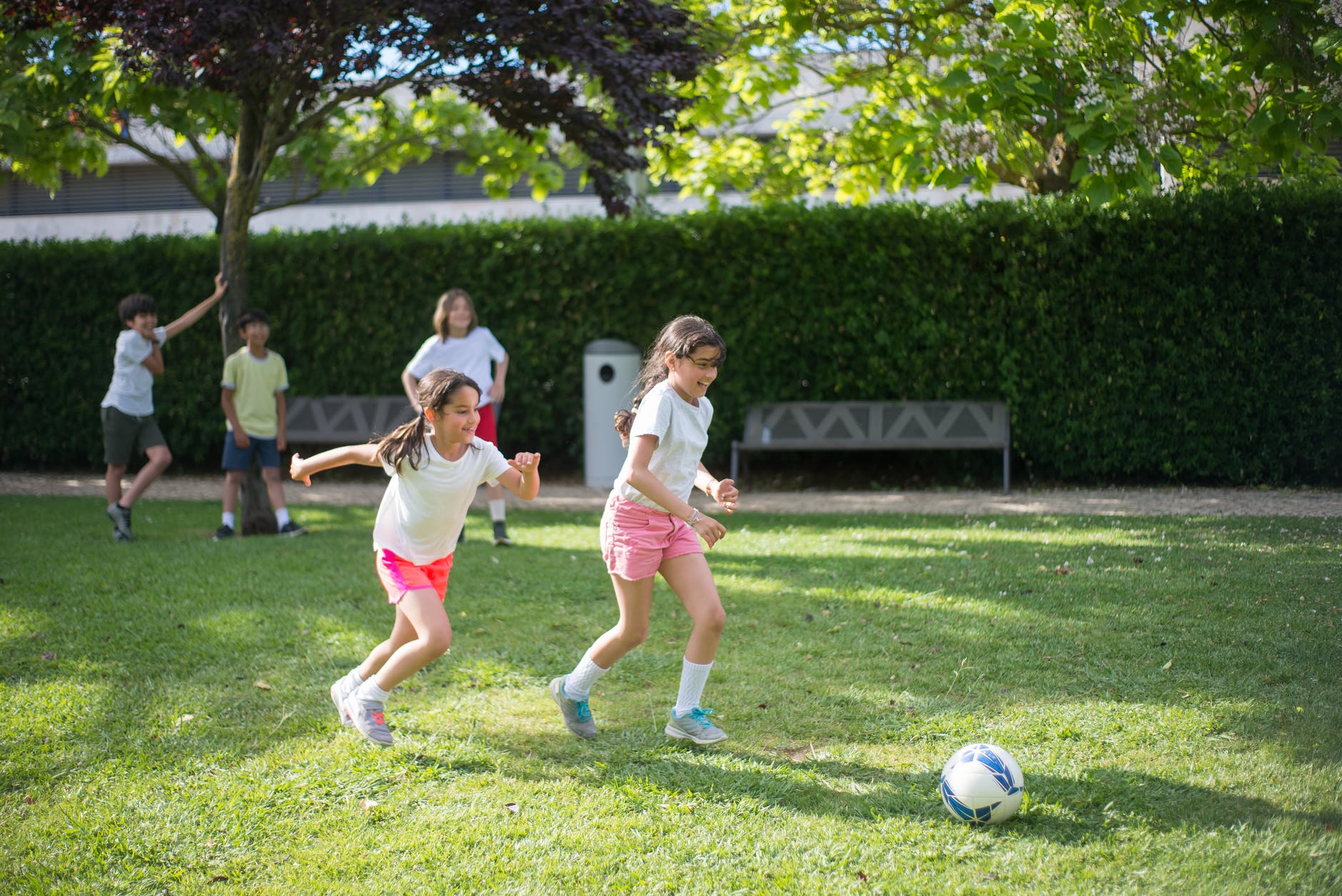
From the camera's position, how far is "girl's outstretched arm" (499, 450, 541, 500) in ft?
13.8

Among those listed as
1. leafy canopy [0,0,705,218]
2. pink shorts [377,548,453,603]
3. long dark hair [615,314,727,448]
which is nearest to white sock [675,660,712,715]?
long dark hair [615,314,727,448]

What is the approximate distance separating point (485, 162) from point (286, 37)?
4998mm

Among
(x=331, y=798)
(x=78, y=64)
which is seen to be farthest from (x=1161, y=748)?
(x=78, y=64)

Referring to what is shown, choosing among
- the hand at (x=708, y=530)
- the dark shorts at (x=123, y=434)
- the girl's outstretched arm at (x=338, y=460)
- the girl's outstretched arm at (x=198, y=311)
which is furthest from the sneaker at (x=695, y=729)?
the girl's outstretched arm at (x=198, y=311)

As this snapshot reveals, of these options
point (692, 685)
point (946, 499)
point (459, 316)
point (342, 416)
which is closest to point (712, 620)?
point (692, 685)

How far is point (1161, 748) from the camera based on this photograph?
13.1 feet

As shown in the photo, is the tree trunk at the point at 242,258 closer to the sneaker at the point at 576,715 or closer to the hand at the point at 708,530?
the sneaker at the point at 576,715

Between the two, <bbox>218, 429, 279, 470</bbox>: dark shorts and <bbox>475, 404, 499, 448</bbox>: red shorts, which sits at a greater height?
<bbox>475, 404, 499, 448</bbox>: red shorts

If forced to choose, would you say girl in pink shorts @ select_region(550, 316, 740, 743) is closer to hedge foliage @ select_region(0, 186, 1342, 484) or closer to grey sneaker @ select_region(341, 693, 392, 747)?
grey sneaker @ select_region(341, 693, 392, 747)

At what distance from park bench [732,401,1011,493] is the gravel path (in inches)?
20.0

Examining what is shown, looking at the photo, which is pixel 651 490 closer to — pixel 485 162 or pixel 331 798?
pixel 331 798

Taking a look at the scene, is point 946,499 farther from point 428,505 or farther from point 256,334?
point 428,505

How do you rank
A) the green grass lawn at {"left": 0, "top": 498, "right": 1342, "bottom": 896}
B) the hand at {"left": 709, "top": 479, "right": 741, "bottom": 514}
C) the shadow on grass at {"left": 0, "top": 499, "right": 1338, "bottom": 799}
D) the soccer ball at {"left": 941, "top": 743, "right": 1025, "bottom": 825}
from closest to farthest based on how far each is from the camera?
1. the green grass lawn at {"left": 0, "top": 498, "right": 1342, "bottom": 896}
2. the soccer ball at {"left": 941, "top": 743, "right": 1025, "bottom": 825}
3. the hand at {"left": 709, "top": 479, "right": 741, "bottom": 514}
4. the shadow on grass at {"left": 0, "top": 499, "right": 1338, "bottom": 799}

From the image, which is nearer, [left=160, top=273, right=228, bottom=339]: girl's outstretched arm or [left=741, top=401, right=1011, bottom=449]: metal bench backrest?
[left=160, top=273, right=228, bottom=339]: girl's outstretched arm
